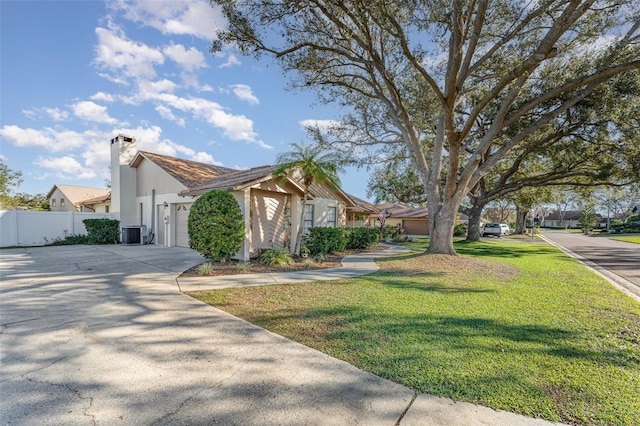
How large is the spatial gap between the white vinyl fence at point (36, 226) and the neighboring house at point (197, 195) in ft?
7.37

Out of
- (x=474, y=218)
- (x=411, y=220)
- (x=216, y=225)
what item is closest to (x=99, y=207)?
(x=216, y=225)

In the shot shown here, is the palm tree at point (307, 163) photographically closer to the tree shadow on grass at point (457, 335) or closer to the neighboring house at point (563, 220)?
the tree shadow on grass at point (457, 335)

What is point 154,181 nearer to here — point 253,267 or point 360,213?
point 253,267

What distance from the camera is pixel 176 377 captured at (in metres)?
3.07

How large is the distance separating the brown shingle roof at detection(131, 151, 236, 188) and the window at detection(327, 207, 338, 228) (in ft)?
22.1

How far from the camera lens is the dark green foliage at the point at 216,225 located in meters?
9.18

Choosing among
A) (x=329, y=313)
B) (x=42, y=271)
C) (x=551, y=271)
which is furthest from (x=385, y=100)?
(x=42, y=271)

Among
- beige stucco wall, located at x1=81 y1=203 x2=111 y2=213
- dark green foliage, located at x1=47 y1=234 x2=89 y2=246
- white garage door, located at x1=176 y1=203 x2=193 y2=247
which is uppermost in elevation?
beige stucco wall, located at x1=81 y1=203 x2=111 y2=213

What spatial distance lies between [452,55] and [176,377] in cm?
1178

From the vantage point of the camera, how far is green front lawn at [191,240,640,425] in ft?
9.43

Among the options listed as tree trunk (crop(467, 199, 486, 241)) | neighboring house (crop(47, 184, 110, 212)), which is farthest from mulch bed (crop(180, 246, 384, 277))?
neighboring house (crop(47, 184, 110, 212))

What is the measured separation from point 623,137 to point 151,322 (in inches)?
761

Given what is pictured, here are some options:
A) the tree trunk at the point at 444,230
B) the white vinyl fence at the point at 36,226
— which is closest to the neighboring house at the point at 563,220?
the tree trunk at the point at 444,230

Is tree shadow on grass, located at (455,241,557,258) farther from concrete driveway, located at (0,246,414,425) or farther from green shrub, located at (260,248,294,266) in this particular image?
concrete driveway, located at (0,246,414,425)
